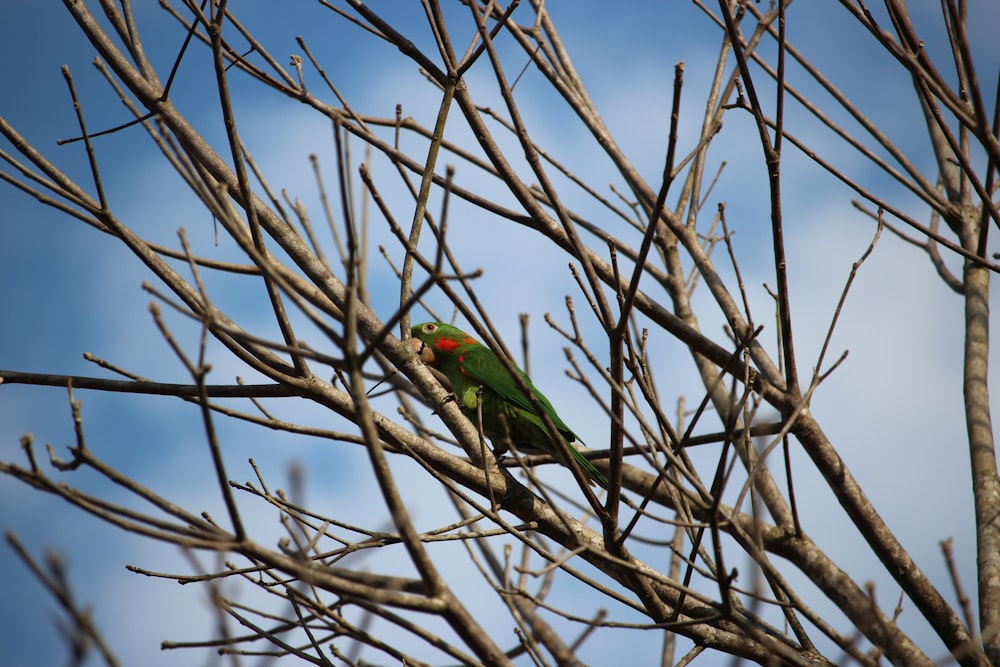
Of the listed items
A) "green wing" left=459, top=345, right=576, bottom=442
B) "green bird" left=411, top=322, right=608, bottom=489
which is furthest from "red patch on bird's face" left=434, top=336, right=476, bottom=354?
"green wing" left=459, top=345, right=576, bottom=442

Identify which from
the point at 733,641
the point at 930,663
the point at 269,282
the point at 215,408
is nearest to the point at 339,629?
the point at 215,408

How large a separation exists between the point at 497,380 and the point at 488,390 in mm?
144

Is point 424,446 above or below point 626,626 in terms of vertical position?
above

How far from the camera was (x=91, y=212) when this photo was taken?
3180 mm

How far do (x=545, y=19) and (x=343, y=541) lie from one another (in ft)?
12.4

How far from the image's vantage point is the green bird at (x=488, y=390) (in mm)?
5152

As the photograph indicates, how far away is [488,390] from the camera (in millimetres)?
5637

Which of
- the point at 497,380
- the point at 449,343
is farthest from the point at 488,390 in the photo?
the point at 449,343

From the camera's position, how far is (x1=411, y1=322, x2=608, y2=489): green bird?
5.15 m

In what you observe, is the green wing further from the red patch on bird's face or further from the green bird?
the red patch on bird's face

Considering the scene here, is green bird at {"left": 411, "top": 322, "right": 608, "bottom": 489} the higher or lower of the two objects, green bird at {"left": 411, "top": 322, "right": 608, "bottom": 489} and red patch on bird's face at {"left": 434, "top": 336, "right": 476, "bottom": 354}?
the lower

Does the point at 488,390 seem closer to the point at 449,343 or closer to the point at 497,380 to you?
the point at 497,380

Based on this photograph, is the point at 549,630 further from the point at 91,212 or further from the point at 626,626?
the point at 91,212

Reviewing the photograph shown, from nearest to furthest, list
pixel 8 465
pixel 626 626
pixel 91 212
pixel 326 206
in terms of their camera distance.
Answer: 1. pixel 8 465
2. pixel 326 206
3. pixel 626 626
4. pixel 91 212
